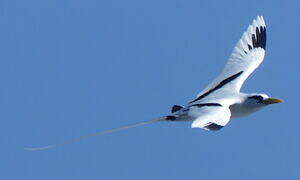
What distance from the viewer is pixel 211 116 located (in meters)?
19.1

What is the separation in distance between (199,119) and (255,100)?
301 centimetres

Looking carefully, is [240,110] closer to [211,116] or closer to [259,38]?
[211,116]

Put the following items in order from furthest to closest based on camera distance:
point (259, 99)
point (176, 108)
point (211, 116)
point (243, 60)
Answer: point (243, 60) → point (176, 108) → point (259, 99) → point (211, 116)

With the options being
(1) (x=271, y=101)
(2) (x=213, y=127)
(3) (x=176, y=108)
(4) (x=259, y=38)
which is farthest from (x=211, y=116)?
(4) (x=259, y=38)

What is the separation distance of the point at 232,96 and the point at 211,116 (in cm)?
301

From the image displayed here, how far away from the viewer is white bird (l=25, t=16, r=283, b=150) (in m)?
19.4

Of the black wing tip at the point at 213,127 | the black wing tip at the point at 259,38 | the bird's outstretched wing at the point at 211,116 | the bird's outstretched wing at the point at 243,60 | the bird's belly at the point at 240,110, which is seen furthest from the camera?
the black wing tip at the point at 259,38

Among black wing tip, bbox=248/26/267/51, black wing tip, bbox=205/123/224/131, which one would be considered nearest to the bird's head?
black wing tip, bbox=205/123/224/131

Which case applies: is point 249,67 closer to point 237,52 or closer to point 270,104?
point 237,52

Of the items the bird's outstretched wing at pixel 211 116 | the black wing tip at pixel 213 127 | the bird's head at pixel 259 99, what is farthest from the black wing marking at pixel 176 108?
the black wing tip at pixel 213 127

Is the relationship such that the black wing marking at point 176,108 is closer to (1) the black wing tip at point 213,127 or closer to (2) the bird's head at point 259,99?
(2) the bird's head at point 259,99

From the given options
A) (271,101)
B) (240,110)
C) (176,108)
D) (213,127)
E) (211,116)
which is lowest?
(213,127)

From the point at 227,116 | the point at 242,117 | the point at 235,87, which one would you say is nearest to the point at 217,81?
the point at 235,87

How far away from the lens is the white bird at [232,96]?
19.4m
